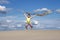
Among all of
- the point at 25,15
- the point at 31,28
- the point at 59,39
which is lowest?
the point at 59,39

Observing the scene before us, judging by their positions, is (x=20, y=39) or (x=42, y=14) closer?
(x=20, y=39)

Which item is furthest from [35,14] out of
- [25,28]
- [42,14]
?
[25,28]

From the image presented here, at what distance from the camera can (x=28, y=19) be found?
478cm

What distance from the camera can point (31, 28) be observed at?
190 inches

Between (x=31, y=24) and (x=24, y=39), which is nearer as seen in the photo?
(x=24, y=39)

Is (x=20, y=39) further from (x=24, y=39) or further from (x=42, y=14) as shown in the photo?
(x=42, y=14)

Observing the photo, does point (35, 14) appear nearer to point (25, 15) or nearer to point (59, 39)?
point (25, 15)

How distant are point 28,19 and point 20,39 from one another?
66.8 inches

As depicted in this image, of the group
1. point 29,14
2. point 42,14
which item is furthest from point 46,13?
point 29,14

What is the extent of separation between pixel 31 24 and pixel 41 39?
1.76 metres

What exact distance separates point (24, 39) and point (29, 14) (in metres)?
1.73

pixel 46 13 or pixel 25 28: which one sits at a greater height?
pixel 46 13

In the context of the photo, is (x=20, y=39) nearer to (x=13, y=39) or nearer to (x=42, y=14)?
(x=13, y=39)

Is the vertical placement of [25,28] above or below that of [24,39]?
above
